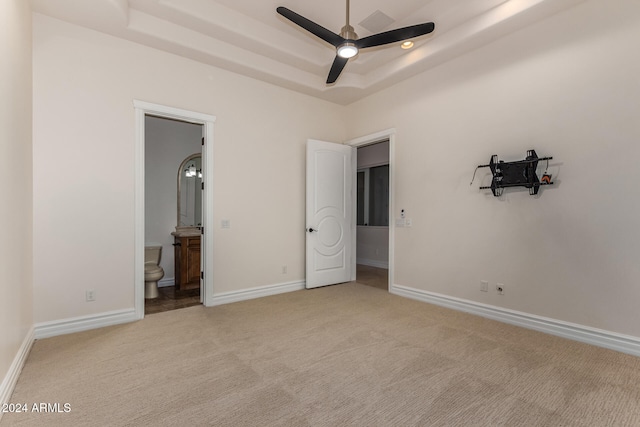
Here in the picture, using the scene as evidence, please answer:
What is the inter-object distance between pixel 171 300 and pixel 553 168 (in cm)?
474

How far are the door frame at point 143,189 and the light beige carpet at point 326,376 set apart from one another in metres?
0.50

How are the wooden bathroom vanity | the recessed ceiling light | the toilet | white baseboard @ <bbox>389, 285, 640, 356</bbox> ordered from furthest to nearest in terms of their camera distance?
1. the wooden bathroom vanity
2. the toilet
3. the recessed ceiling light
4. white baseboard @ <bbox>389, 285, 640, 356</bbox>

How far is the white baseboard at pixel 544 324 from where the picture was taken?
2540mm

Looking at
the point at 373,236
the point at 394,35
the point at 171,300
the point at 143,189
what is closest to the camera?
the point at 394,35

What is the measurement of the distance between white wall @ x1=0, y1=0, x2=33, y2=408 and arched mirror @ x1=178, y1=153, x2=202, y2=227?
271 centimetres

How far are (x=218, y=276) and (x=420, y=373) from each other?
267 cm

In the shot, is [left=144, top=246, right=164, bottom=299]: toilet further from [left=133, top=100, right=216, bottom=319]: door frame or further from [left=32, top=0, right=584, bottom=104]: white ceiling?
[left=32, top=0, right=584, bottom=104]: white ceiling

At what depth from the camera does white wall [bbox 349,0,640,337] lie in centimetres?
257

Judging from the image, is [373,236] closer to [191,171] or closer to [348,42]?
[191,171]

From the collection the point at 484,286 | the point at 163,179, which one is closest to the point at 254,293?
the point at 163,179

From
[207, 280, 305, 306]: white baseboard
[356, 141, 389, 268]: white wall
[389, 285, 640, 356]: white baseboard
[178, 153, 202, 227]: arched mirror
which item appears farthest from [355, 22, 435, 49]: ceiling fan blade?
[356, 141, 389, 268]: white wall

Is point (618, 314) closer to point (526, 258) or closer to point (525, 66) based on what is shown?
point (526, 258)

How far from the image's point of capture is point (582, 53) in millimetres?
2773

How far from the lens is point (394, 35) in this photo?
9.07 ft
